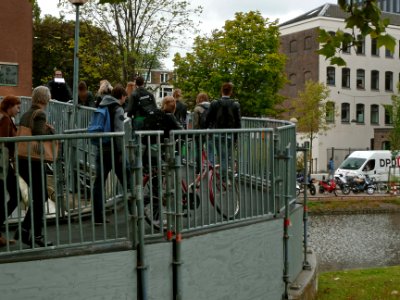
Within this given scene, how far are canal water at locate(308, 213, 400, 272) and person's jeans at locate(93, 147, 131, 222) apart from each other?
12.9 m

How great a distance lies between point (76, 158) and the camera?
5930mm

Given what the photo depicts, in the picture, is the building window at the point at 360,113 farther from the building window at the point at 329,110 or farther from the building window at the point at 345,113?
the building window at the point at 329,110

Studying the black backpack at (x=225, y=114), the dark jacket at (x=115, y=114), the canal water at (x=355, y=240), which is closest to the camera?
the dark jacket at (x=115, y=114)

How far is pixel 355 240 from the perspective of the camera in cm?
2469

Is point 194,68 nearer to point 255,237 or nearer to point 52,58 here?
point 52,58

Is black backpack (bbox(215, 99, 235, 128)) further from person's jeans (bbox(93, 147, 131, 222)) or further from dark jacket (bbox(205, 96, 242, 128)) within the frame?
person's jeans (bbox(93, 147, 131, 222))

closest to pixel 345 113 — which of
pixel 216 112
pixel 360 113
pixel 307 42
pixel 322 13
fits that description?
pixel 360 113

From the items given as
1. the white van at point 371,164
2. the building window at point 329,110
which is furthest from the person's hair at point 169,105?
the building window at point 329,110

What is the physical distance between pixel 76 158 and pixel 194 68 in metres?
37.9

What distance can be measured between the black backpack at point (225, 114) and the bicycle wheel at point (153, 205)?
3344 mm

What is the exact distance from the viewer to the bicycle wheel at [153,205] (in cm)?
598

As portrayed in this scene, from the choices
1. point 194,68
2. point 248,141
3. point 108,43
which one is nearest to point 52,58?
point 194,68

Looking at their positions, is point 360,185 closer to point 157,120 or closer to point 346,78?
point 346,78

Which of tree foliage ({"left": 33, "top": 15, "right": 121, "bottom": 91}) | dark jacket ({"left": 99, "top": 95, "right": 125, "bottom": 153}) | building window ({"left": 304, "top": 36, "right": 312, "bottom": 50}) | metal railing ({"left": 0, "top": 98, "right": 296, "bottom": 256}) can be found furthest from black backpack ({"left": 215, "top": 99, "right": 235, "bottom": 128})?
building window ({"left": 304, "top": 36, "right": 312, "bottom": 50})
